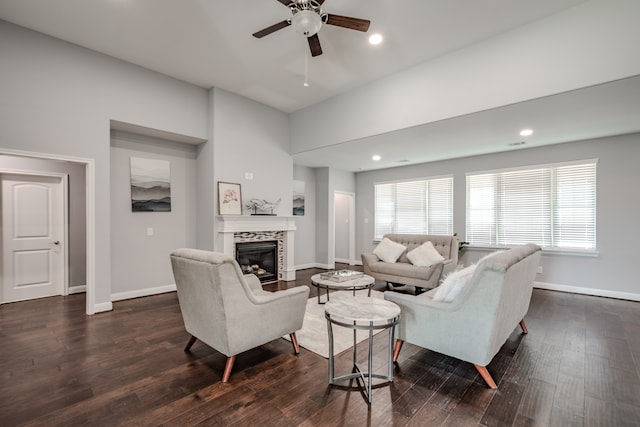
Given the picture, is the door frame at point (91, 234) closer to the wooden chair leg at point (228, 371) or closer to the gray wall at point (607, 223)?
the wooden chair leg at point (228, 371)

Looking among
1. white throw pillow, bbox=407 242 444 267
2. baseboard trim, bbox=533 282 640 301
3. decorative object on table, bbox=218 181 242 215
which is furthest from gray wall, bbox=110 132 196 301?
baseboard trim, bbox=533 282 640 301

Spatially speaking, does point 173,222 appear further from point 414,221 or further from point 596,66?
point 596,66

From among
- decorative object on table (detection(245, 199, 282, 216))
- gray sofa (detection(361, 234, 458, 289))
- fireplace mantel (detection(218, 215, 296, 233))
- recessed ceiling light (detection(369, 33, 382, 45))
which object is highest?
recessed ceiling light (detection(369, 33, 382, 45))

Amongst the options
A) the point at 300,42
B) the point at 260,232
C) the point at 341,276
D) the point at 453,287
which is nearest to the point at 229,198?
the point at 260,232

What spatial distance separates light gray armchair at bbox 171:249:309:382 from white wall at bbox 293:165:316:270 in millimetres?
4590

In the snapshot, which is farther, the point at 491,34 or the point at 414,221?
the point at 414,221

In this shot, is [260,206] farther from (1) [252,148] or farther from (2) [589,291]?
(2) [589,291]

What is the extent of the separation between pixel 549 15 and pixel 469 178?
3.52m

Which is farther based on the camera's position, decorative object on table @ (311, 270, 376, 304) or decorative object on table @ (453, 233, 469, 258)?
decorative object on table @ (453, 233, 469, 258)

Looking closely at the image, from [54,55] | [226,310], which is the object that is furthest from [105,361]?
[54,55]

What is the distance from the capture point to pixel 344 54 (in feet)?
12.7

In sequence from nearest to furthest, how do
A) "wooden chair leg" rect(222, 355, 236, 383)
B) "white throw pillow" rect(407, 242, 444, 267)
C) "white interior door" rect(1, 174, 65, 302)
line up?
1. "wooden chair leg" rect(222, 355, 236, 383)
2. "white interior door" rect(1, 174, 65, 302)
3. "white throw pillow" rect(407, 242, 444, 267)

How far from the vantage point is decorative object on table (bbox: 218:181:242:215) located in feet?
16.2

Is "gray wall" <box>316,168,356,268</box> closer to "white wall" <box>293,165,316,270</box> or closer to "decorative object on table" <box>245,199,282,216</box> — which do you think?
"white wall" <box>293,165,316,270</box>
